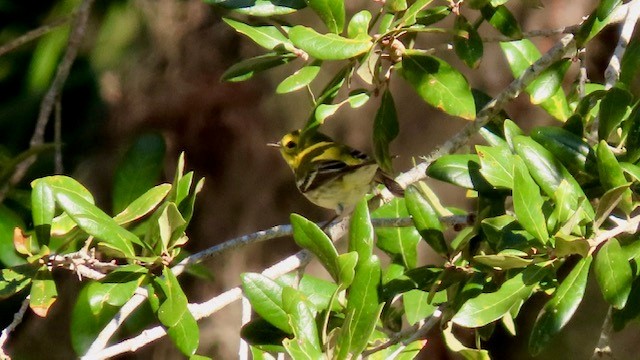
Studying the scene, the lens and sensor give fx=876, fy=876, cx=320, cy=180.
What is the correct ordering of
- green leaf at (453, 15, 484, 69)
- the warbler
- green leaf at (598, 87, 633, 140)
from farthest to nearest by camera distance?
1. the warbler
2. green leaf at (453, 15, 484, 69)
3. green leaf at (598, 87, 633, 140)

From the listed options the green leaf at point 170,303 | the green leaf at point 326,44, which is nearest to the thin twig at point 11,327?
the green leaf at point 170,303

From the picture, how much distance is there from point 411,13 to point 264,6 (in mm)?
378

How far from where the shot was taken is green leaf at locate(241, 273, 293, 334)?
1.61 m

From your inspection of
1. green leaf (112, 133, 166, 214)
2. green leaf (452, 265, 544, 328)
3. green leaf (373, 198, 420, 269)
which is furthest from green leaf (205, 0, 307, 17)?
green leaf (112, 133, 166, 214)

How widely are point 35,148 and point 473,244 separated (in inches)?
54.3

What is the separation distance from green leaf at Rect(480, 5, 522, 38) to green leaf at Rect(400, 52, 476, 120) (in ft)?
0.62

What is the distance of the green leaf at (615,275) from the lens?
4.58 ft

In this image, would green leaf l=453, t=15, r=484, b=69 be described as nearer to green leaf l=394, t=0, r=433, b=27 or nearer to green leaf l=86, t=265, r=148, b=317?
green leaf l=394, t=0, r=433, b=27

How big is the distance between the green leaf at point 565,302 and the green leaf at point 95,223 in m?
0.81

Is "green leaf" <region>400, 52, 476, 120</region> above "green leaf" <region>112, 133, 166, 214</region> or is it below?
above

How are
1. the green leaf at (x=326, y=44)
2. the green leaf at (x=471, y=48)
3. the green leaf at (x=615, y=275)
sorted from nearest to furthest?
the green leaf at (x=615, y=275) < the green leaf at (x=326, y=44) < the green leaf at (x=471, y=48)

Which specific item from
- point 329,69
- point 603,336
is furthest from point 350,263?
point 329,69

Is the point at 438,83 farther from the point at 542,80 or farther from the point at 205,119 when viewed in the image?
the point at 205,119

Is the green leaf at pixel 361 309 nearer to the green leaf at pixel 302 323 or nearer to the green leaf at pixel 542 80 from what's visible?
the green leaf at pixel 302 323
